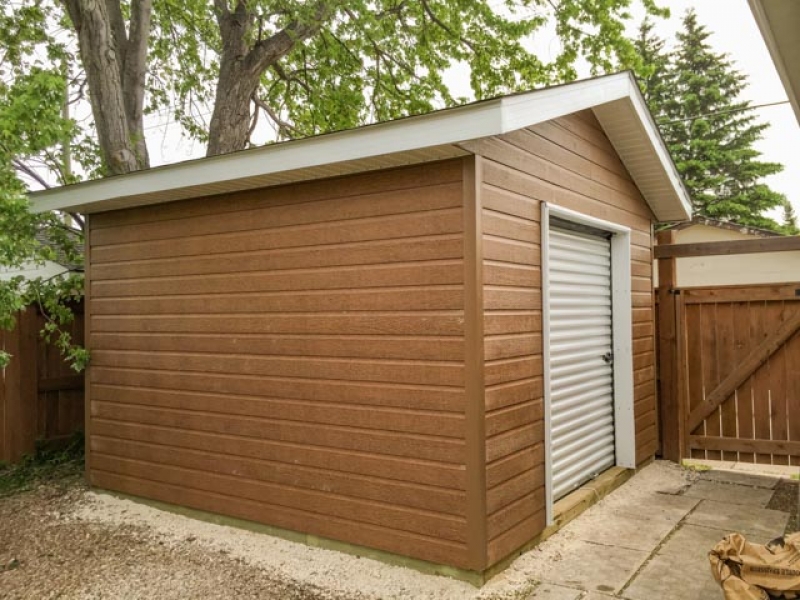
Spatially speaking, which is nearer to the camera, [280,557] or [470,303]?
[470,303]

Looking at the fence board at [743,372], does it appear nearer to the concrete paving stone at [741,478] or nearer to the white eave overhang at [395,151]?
the concrete paving stone at [741,478]

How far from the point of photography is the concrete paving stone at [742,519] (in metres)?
3.96

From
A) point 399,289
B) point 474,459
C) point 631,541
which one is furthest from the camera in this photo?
point 631,541

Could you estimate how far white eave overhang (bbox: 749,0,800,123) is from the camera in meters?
2.02

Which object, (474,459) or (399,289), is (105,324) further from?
(474,459)

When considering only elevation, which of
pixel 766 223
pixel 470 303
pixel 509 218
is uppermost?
pixel 766 223

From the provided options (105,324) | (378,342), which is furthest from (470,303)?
(105,324)

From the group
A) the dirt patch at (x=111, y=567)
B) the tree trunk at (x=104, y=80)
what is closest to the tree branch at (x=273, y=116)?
the tree trunk at (x=104, y=80)

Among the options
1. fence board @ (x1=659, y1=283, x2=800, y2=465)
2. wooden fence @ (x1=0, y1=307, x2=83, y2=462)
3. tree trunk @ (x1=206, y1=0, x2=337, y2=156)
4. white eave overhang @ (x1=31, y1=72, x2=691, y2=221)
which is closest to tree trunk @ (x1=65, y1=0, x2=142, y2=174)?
tree trunk @ (x1=206, y1=0, x2=337, y2=156)

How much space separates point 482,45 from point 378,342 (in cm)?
752

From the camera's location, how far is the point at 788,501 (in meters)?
4.55

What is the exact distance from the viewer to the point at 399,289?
3480 millimetres

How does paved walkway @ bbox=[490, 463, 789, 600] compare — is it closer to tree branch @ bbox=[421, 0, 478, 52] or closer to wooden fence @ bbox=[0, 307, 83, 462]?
wooden fence @ bbox=[0, 307, 83, 462]

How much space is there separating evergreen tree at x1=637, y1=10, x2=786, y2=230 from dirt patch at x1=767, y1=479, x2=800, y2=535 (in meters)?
17.6
